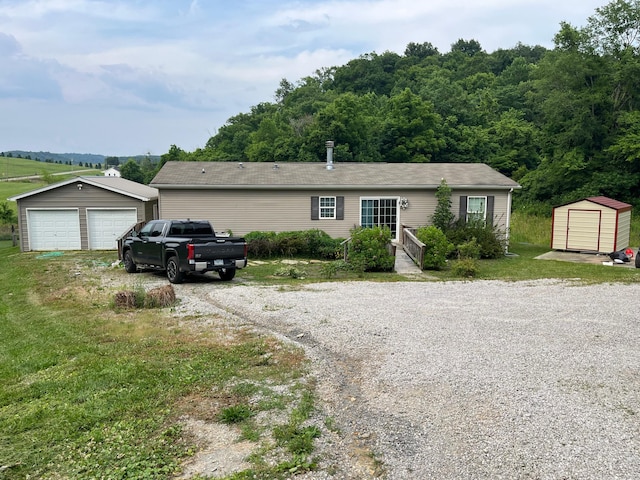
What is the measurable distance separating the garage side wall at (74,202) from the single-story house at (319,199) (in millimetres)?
2625

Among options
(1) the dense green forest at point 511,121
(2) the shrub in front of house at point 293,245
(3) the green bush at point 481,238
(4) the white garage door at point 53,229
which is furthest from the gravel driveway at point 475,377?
(1) the dense green forest at point 511,121

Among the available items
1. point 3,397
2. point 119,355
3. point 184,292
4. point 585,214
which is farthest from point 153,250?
point 585,214

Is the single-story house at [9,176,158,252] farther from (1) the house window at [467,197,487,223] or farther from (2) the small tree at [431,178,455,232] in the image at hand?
(1) the house window at [467,197,487,223]

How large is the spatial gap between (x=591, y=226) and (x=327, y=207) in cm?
981

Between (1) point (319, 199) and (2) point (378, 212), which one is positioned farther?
(2) point (378, 212)

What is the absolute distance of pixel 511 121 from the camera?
43.6 meters

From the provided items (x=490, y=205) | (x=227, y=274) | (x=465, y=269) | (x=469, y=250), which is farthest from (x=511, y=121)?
(x=227, y=274)

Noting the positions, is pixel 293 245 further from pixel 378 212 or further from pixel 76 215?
pixel 76 215

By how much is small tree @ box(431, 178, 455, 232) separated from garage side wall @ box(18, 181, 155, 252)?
12.4 metres

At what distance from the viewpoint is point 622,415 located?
16.3 feet

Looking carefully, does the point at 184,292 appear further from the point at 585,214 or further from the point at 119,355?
the point at 585,214

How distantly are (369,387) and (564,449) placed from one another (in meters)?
2.10

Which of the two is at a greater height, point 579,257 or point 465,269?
point 465,269

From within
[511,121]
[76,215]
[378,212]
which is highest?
[511,121]
